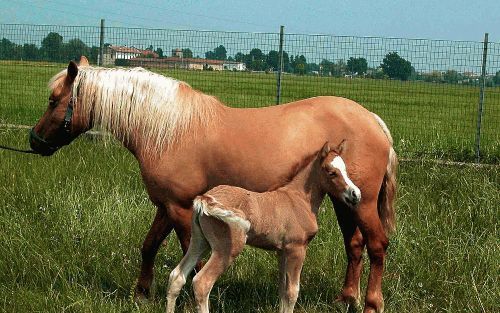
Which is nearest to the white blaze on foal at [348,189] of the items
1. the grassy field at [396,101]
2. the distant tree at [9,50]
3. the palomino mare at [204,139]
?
the palomino mare at [204,139]

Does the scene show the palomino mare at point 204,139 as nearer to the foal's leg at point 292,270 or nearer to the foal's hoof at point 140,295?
the foal's hoof at point 140,295

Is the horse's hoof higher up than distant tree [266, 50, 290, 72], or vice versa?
distant tree [266, 50, 290, 72]

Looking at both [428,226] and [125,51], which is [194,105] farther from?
[125,51]

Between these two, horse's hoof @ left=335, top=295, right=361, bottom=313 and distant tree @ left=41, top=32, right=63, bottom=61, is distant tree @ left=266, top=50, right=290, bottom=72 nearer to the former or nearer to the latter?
distant tree @ left=41, top=32, right=63, bottom=61

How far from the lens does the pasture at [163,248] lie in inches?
210

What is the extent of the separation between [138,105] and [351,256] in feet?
6.51

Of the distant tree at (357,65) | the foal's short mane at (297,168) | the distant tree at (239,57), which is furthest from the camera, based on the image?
the distant tree at (239,57)

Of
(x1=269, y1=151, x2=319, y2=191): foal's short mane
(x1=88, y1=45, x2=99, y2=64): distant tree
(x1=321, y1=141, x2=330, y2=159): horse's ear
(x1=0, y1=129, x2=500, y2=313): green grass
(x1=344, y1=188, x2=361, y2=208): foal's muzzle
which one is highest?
(x1=88, y1=45, x2=99, y2=64): distant tree

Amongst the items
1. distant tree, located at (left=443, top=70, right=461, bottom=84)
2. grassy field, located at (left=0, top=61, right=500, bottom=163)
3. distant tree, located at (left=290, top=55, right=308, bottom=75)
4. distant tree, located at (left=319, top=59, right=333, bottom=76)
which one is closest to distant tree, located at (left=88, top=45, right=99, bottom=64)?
grassy field, located at (left=0, top=61, right=500, bottom=163)

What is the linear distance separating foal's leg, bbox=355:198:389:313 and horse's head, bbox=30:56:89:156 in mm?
2144

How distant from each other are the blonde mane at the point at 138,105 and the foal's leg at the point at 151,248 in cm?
58

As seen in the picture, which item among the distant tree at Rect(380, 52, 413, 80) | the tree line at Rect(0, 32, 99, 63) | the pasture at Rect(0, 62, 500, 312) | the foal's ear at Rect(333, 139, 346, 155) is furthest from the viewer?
the tree line at Rect(0, 32, 99, 63)

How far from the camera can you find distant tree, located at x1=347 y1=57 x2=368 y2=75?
11.6 metres

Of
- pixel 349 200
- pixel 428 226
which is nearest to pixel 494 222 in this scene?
pixel 428 226
